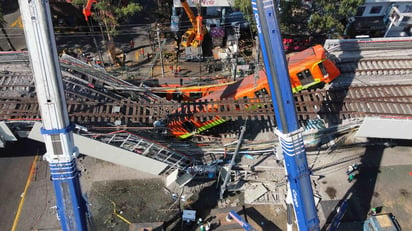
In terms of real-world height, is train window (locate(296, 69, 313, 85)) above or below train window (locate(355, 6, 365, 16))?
below

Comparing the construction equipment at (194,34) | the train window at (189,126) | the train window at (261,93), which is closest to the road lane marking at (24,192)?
the train window at (189,126)

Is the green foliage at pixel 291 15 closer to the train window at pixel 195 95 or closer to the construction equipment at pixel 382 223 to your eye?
the train window at pixel 195 95

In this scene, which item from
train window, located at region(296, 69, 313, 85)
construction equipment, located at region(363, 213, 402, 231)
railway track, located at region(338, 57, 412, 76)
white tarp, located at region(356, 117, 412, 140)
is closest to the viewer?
construction equipment, located at region(363, 213, 402, 231)

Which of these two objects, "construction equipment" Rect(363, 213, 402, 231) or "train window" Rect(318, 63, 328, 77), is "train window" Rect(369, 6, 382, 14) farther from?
"construction equipment" Rect(363, 213, 402, 231)

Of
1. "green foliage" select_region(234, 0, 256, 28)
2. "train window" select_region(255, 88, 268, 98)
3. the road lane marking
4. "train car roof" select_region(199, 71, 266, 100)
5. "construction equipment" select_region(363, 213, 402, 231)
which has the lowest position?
"construction equipment" select_region(363, 213, 402, 231)

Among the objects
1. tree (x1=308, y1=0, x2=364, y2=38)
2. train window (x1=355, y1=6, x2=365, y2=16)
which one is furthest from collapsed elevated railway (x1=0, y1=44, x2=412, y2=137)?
train window (x1=355, y1=6, x2=365, y2=16)

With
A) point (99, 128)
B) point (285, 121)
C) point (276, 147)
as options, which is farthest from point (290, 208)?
point (99, 128)

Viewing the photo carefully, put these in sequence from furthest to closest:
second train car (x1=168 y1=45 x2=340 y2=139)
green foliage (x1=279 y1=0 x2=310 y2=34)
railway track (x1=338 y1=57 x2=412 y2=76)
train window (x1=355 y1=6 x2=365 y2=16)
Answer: train window (x1=355 y1=6 x2=365 y2=16) → green foliage (x1=279 y1=0 x2=310 y2=34) → railway track (x1=338 y1=57 x2=412 y2=76) → second train car (x1=168 y1=45 x2=340 y2=139)
